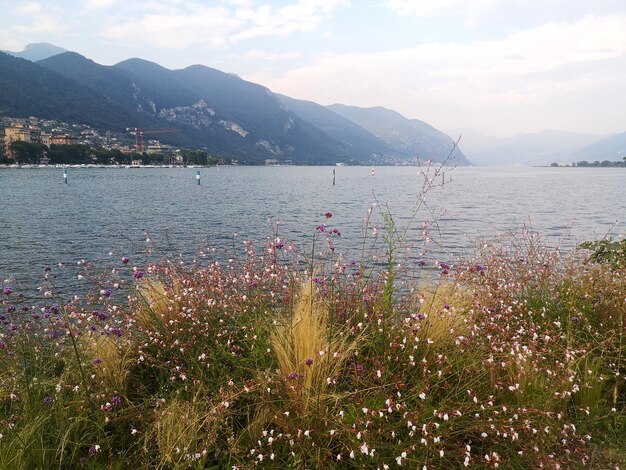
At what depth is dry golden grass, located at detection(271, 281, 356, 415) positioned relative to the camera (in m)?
4.14

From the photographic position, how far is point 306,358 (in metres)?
4.31

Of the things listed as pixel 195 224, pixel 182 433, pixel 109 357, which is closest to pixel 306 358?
pixel 182 433

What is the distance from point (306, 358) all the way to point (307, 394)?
14.2 inches

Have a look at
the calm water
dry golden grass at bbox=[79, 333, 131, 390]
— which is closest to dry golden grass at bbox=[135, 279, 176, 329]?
dry golden grass at bbox=[79, 333, 131, 390]

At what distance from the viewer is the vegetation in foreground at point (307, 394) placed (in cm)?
385

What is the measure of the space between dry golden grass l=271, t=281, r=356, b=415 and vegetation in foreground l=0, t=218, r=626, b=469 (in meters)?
0.02

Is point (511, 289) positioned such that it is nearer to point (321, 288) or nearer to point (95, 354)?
point (321, 288)

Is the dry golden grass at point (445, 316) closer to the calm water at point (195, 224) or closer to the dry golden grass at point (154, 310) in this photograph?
the dry golden grass at point (154, 310)

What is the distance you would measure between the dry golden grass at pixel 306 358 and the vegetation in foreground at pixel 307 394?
2 centimetres

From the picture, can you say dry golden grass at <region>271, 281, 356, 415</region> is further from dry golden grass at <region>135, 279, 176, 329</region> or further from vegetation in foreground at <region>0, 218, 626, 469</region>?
dry golden grass at <region>135, 279, 176, 329</region>

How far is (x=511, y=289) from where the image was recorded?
812 centimetres

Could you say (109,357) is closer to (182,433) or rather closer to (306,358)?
(182,433)

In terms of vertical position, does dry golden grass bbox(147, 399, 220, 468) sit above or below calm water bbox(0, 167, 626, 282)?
above

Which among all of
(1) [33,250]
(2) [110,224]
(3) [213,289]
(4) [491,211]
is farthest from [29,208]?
(4) [491,211]
